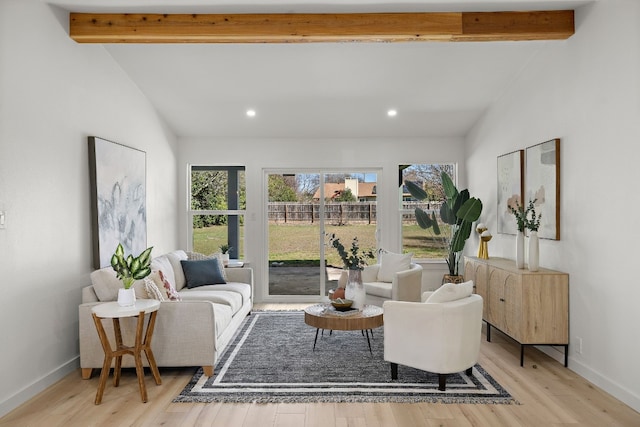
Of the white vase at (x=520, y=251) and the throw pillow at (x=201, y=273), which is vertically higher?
the white vase at (x=520, y=251)

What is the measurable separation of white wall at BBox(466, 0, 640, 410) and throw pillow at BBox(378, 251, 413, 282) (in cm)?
173

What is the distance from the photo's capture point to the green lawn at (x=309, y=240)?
22.5ft

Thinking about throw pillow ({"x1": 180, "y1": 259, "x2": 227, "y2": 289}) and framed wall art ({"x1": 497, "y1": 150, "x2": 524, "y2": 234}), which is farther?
throw pillow ({"x1": 180, "y1": 259, "x2": 227, "y2": 289})

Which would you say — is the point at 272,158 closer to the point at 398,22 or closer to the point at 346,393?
the point at 398,22

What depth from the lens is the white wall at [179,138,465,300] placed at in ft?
22.4

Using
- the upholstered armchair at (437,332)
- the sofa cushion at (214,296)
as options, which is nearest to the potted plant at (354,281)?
the upholstered armchair at (437,332)

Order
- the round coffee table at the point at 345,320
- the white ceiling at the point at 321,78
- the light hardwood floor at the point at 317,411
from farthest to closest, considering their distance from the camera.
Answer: the round coffee table at the point at 345,320
the white ceiling at the point at 321,78
the light hardwood floor at the point at 317,411

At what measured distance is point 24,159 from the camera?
3.38 metres

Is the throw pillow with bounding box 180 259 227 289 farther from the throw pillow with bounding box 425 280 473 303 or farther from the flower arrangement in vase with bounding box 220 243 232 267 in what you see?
the throw pillow with bounding box 425 280 473 303

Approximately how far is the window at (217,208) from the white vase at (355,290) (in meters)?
2.86

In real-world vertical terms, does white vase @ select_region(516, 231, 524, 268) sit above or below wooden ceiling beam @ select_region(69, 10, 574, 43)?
below

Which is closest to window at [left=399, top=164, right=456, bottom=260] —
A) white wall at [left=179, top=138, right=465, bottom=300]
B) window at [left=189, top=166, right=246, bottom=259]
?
white wall at [left=179, top=138, right=465, bottom=300]

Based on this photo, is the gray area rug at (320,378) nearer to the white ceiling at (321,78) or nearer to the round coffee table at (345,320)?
the round coffee table at (345,320)

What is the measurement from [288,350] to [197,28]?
2957 millimetres
